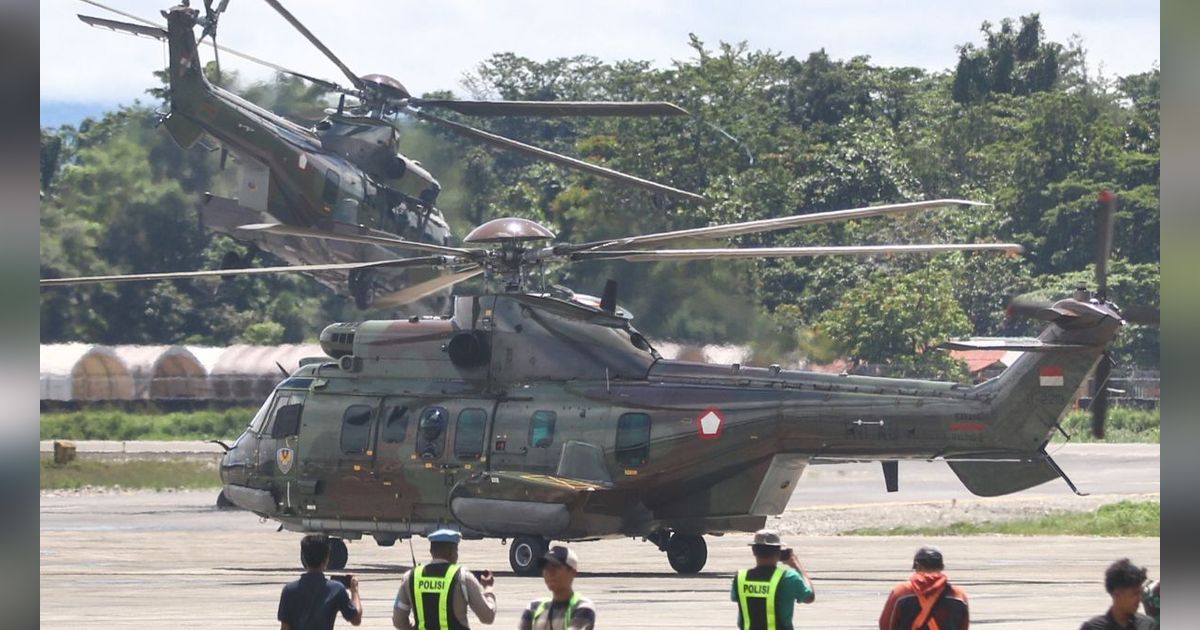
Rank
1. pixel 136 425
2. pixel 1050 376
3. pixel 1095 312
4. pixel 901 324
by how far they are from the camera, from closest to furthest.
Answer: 1. pixel 1095 312
2. pixel 1050 376
3. pixel 901 324
4. pixel 136 425

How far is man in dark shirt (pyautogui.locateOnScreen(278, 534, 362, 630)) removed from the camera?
8578mm

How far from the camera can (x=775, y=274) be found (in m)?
50.2

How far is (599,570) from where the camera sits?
2084cm

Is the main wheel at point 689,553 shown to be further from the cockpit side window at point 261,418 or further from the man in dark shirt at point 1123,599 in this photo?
the man in dark shirt at point 1123,599

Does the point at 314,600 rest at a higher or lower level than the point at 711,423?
lower

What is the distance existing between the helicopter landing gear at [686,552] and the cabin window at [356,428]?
3.71 metres

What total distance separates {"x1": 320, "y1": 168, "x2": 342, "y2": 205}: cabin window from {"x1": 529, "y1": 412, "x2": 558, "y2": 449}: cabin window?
1158 centimetres

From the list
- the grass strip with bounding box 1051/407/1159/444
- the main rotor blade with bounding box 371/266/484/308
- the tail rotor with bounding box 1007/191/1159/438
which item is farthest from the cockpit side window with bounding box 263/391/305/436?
the grass strip with bounding box 1051/407/1159/444

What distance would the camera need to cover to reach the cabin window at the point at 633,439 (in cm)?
1969

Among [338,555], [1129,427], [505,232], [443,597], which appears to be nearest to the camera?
[443,597]

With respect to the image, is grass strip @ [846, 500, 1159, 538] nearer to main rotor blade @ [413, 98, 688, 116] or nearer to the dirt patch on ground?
the dirt patch on ground

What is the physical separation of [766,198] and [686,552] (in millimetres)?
40039

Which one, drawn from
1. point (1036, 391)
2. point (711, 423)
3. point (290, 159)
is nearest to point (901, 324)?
point (290, 159)

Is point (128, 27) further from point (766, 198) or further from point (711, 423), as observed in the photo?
point (766, 198)
